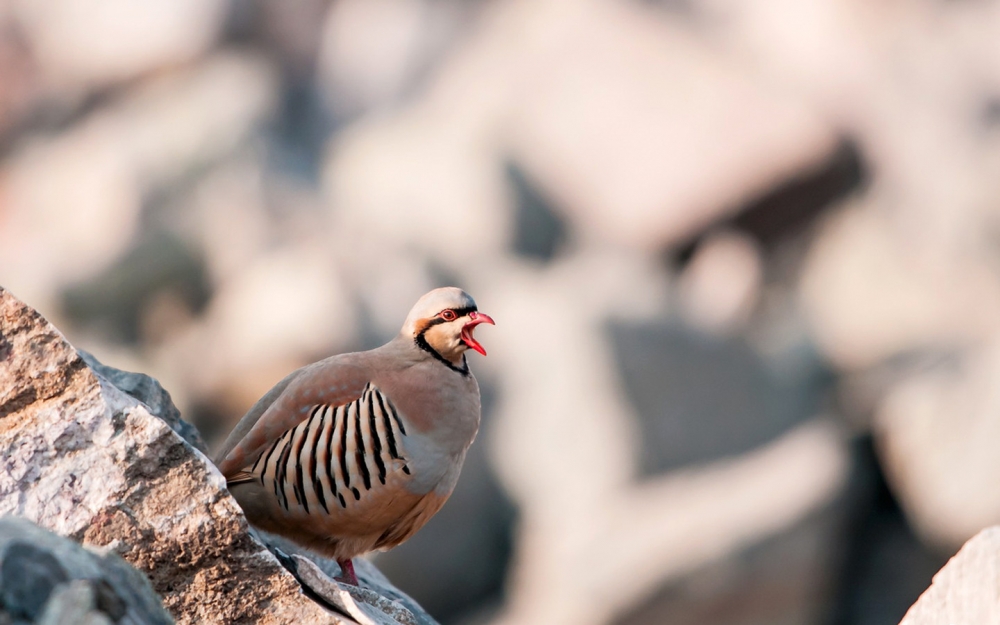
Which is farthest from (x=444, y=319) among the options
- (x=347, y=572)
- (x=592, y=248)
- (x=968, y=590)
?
(x=592, y=248)

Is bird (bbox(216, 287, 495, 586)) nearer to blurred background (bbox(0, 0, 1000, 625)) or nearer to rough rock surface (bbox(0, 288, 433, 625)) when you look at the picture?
rough rock surface (bbox(0, 288, 433, 625))

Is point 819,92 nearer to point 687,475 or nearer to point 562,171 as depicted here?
point 562,171

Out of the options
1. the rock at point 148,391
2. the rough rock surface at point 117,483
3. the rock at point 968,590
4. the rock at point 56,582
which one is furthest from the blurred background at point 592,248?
the rock at point 56,582

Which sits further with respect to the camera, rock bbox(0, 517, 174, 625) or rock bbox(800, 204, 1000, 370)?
rock bbox(800, 204, 1000, 370)

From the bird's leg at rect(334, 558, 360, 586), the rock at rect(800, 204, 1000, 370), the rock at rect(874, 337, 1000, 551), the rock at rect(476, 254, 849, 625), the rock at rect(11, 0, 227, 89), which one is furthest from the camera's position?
the rock at rect(11, 0, 227, 89)

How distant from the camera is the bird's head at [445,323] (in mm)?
4340

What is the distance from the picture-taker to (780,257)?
2158 centimetres

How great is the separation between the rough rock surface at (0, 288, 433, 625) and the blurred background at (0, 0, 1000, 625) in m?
11.0

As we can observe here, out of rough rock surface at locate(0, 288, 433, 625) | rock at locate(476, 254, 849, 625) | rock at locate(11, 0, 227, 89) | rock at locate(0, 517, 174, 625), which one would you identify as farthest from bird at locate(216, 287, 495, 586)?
rock at locate(11, 0, 227, 89)

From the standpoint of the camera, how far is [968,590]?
312 cm

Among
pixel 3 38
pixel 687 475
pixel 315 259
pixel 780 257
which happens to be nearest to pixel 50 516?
pixel 687 475

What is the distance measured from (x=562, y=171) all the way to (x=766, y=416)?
29.3ft

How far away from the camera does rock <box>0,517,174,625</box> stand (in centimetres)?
204

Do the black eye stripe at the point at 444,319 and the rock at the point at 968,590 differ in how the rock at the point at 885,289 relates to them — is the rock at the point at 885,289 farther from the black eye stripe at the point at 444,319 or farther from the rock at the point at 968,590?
the rock at the point at 968,590
